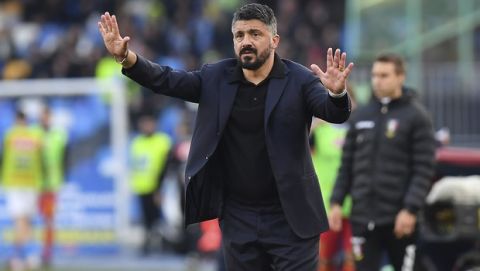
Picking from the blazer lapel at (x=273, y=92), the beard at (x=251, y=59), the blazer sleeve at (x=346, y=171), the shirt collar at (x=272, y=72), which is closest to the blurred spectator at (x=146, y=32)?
the blazer sleeve at (x=346, y=171)

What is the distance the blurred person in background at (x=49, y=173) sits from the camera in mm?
16250

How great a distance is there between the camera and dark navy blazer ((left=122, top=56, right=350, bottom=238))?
22.9 ft

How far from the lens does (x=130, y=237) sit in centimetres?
1842

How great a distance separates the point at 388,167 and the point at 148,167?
30.9ft

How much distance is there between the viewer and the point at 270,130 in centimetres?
698

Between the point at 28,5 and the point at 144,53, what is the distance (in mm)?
4577

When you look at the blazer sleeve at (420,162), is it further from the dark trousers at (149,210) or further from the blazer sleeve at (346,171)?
the dark trousers at (149,210)

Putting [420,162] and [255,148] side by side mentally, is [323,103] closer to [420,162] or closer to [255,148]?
[255,148]

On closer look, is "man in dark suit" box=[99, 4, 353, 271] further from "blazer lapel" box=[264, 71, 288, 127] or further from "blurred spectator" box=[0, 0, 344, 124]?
"blurred spectator" box=[0, 0, 344, 124]

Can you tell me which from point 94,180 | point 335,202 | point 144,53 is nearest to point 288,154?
point 335,202

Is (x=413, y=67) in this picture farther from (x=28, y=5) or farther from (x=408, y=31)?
(x=28, y=5)

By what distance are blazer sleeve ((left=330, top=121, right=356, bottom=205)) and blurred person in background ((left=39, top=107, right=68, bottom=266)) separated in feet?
24.0

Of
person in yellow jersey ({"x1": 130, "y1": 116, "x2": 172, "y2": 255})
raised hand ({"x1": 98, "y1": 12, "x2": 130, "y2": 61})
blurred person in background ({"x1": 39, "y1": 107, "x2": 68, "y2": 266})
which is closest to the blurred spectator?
person in yellow jersey ({"x1": 130, "y1": 116, "x2": 172, "y2": 255})

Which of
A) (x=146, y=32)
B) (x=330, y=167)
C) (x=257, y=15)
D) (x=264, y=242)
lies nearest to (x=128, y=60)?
(x=257, y=15)
